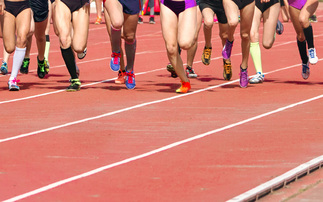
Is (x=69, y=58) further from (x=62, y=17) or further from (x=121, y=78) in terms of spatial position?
(x=121, y=78)

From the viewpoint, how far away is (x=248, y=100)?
13.5 meters

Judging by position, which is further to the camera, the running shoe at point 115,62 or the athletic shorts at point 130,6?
the running shoe at point 115,62

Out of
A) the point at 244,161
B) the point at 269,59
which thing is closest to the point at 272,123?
the point at 244,161

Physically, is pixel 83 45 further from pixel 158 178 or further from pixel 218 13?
pixel 158 178

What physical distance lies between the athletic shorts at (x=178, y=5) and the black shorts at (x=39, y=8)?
2.66 m

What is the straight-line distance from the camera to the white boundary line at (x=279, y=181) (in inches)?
279

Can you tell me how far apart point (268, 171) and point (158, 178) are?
3.10ft

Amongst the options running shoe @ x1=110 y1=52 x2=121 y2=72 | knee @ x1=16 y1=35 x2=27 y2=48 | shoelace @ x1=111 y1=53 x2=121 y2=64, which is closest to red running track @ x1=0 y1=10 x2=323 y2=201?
running shoe @ x1=110 y1=52 x2=121 y2=72

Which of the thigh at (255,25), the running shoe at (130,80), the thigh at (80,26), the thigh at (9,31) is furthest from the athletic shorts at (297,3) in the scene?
the thigh at (9,31)

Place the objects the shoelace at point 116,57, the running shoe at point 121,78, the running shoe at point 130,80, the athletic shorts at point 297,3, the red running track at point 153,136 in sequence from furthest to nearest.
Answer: the running shoe at point 121,78
the athletic shorts at point 297,3
the running shoe at point 130,80
the shoelace at point 116,57
the red running track at point 153,136

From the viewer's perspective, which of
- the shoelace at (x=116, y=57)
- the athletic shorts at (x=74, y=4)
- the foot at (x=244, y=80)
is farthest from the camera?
the foot at (x=244, y=80)

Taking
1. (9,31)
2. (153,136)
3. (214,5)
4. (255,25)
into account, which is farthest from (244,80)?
(153,136)

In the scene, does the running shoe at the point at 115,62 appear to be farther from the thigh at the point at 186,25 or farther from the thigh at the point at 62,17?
the thigh at the point at 186,25

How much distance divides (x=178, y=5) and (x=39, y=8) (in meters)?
2.92
